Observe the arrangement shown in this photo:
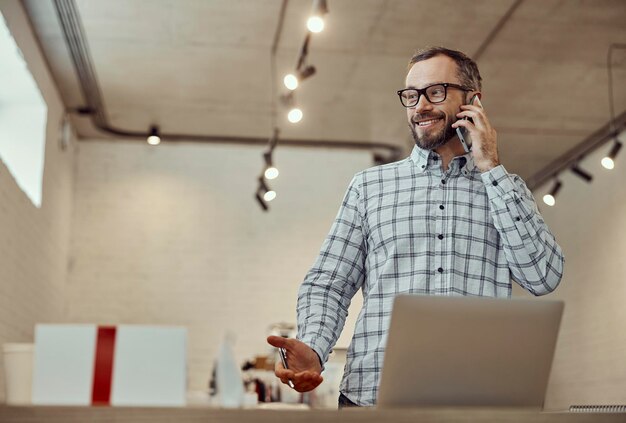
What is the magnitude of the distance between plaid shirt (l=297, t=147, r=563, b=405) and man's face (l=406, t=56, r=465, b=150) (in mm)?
62

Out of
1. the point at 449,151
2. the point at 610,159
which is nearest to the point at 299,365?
the point at 449,151

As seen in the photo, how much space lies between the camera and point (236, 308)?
8227 millimetres

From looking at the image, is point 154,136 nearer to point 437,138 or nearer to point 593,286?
point 593,286

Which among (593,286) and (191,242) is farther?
(191,242)

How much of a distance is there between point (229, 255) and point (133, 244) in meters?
0.91

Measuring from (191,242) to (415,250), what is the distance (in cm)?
662

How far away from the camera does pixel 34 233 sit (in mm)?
6266

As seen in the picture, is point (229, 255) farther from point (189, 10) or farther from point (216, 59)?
point (189, 10)

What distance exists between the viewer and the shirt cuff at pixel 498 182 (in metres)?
1.70

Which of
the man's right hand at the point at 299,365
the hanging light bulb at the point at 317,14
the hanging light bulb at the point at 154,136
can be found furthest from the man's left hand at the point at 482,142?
the hanging light bulb at the point at 154,136

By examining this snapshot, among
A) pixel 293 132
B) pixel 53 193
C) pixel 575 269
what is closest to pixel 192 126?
pixel 293 132

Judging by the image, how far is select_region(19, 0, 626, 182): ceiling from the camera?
567 cm

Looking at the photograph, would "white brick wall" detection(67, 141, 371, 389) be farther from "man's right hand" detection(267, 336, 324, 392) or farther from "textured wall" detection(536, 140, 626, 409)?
"man's right hand" detection(267, 336, 324, 392)

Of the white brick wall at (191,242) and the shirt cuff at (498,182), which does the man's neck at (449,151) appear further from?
the white brick wall at (191,242)
